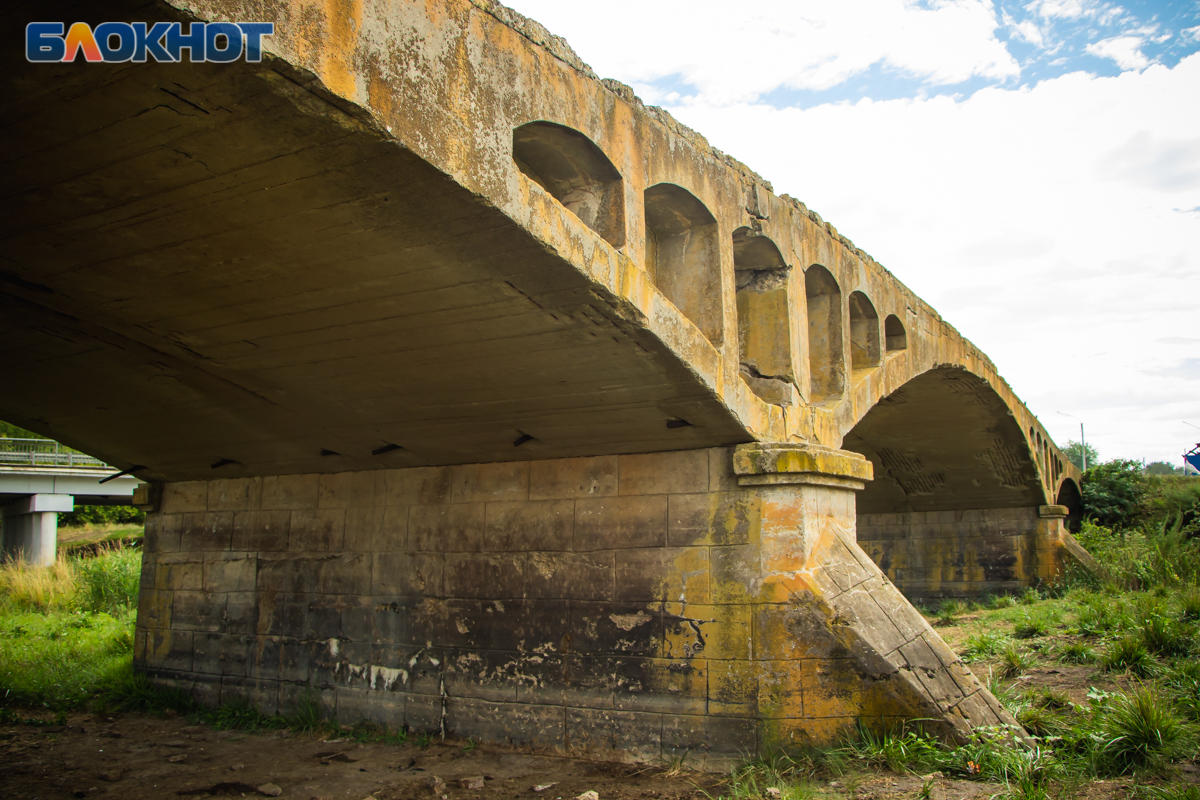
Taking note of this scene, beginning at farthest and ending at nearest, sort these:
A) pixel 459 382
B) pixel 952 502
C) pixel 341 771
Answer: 1. pixel 952 502
2. pixel 341 771
3. pixel 459 382

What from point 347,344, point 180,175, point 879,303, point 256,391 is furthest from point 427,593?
point 879,303

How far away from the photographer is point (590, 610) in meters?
7.07

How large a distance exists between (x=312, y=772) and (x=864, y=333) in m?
7.42

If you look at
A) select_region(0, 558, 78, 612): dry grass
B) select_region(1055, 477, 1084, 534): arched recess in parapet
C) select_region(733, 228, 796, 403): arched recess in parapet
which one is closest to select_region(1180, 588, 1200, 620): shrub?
select_region(733, 228, 796, 403): arched recess in parapet

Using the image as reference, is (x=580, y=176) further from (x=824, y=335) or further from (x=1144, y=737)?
(x=1144, y=737)

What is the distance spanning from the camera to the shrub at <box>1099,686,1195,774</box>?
547cm

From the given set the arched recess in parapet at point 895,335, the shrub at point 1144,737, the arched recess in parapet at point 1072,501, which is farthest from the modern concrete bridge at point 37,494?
the arched recess in parapet at point 1072,501

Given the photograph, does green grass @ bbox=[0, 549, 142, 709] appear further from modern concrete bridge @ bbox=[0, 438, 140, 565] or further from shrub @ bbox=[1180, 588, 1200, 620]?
shrub @ bbox=[1180, 588, 1200, 620]

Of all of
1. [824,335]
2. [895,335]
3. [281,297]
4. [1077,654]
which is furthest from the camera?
[895,335]

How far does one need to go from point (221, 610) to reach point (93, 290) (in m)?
5.12

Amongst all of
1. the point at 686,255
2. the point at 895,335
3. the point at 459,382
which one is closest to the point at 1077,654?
the point at 895,335

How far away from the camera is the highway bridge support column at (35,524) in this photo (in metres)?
26.1

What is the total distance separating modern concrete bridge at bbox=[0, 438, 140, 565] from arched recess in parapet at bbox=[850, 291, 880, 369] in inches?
926
